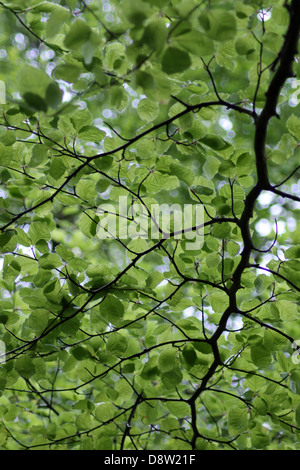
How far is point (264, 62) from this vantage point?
1071mm

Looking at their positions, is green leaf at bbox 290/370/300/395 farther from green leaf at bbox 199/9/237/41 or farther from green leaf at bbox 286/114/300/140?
green leaf at bbox 199/9/237/41

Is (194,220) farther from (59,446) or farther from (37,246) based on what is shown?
(59,446)

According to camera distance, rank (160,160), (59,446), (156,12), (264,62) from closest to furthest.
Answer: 1. (156,12)
2. (264,62)
3. (160,160)
4. (59,446)

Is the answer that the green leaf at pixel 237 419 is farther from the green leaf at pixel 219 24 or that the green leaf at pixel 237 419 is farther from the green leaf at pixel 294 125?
the green leaf at pixel 219 24

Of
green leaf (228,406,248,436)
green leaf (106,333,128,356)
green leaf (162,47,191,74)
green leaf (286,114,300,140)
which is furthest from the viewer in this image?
green leaf (228,406,248,436)

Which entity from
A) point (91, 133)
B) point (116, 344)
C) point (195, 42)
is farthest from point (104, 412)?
point (195, 42)

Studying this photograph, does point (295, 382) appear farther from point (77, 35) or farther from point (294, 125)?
point (77, 35)

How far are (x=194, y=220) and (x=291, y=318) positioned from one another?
43 centimetres

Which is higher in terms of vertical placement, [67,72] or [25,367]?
[67,72]

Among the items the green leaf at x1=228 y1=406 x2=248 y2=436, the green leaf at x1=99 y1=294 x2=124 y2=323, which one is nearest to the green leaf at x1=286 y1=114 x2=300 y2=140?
the green leaf at x1=99 y1=294 x2=124 y2=323

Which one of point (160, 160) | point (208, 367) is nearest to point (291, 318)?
point (208, 367)

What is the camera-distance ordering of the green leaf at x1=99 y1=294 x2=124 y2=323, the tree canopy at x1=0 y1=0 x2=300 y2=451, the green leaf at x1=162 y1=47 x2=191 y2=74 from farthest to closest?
the green leaf at x1=99 y1=294 x2=124 y2=323, the tree canopy at x1=0 y1=0 x2=300 y2=451, the green leaf at x1=162 y1=47 x2=191 y2=74

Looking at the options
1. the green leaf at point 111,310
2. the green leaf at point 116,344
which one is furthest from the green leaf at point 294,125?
the green leaf at point 116,344
